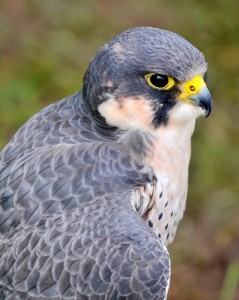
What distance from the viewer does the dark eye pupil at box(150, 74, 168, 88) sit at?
454cm

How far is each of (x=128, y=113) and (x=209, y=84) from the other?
3.34m

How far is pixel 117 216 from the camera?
4320 mm

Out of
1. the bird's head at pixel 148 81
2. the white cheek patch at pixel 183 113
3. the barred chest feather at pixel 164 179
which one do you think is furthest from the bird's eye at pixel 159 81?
the barred chest feather at pixel 164 179

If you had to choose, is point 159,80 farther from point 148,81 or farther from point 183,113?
point 183,113

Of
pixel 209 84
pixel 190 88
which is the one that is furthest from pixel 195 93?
pixel 209 84

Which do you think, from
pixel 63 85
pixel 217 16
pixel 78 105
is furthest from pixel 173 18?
pixel 78 105

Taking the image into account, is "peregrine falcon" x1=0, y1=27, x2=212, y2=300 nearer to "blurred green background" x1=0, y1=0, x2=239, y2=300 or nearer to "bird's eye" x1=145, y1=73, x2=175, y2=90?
"bird's eye" x1=145, y1=73, x2=175, y2=90

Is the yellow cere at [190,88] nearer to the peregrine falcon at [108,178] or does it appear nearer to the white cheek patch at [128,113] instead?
the peregrine falcon at [108,178]

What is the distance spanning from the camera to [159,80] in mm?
4551

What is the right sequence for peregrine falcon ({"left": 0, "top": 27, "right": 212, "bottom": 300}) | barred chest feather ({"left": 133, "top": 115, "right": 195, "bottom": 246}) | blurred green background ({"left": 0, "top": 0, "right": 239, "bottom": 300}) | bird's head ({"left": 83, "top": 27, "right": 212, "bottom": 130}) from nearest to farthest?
1. peregrine falcon ({"left": 0, "top": 27, "right": 212, "bottom": 300})
2. bird's head ({"left": 83, "top": 27, "right": 212, "bottom": 130})
3. barred chest feather ({"left": 133, "top": 115, "right": 195, "bottom": 246})
4. blurred green background ({"left": 0, "top": 0, "right": 239, "bottom": 300})

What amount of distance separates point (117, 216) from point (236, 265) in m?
2.60

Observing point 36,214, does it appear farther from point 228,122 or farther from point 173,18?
point 173,18

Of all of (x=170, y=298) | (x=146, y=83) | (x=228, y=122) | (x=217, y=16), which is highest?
(x=146, y=83)

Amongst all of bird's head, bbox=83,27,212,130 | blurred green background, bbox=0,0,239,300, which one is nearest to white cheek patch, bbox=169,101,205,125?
bird's head, bbox=83,27,212,130
